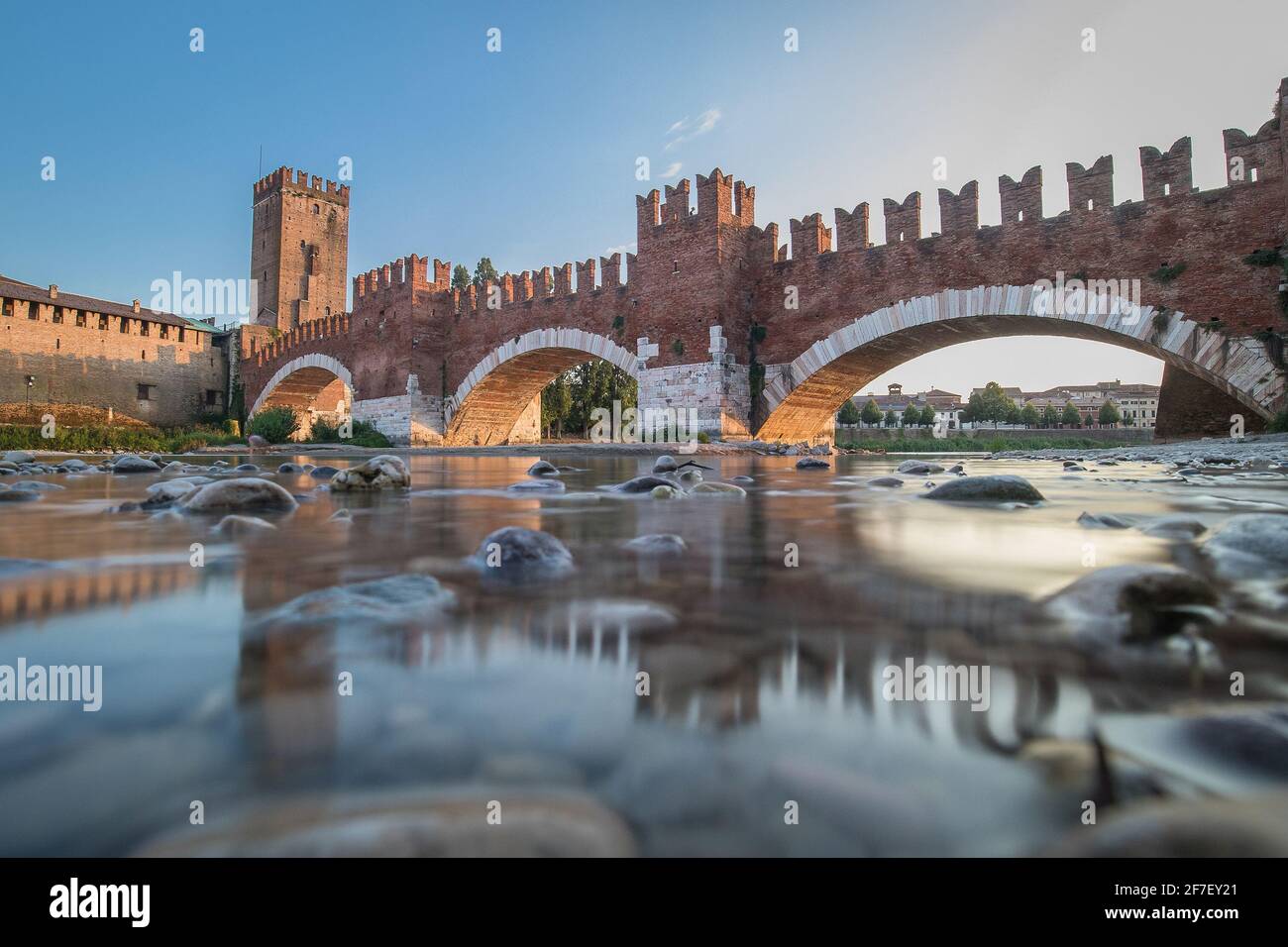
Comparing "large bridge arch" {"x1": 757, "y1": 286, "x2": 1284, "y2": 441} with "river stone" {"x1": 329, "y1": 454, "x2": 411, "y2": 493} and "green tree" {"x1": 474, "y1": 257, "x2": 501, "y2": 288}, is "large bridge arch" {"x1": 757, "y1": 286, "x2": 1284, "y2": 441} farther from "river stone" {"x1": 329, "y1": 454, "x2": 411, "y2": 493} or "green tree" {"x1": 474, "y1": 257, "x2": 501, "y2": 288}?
"green tree" {"x1": 474, "y1": 257, "x2": 501, "y2": 288}

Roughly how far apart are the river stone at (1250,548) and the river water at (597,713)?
11cm

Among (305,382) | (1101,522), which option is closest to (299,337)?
(305,382)

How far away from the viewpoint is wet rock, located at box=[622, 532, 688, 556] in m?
2.23

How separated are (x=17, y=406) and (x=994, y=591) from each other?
44434 mm

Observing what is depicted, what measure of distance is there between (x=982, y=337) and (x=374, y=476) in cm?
1540

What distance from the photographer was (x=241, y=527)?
2.70 meters

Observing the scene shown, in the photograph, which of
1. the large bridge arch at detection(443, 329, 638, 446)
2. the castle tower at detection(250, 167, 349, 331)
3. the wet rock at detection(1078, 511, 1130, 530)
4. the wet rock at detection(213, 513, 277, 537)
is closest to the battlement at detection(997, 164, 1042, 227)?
the large bridge arch at detection(443, 329, 638, 446)

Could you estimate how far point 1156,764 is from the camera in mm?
713

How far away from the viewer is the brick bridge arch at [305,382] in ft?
99.5

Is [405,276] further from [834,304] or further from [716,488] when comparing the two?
[716,488]

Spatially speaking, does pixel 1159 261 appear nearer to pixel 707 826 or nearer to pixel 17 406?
pixel 707 826

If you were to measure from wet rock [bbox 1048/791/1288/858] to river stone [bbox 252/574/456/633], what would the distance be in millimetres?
1116

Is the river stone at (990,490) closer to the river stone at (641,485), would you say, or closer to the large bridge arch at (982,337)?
the river stone at (641,485)
